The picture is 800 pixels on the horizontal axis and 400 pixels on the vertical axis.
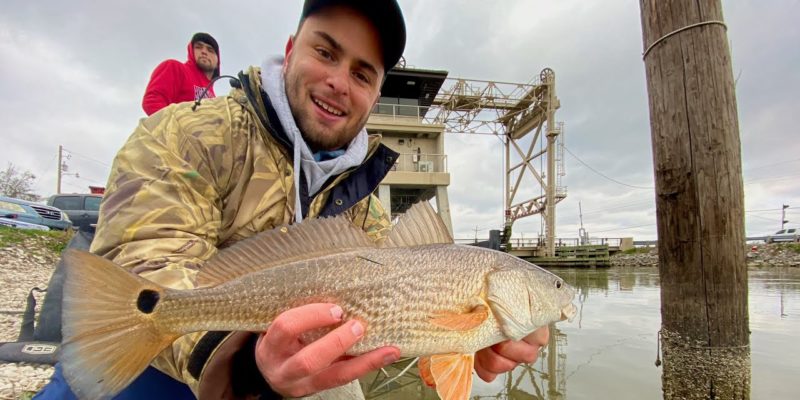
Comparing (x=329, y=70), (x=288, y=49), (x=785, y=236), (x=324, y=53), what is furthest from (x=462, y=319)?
(x=785, y=236)

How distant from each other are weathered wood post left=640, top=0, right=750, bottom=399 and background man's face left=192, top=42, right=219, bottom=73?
5.02 m

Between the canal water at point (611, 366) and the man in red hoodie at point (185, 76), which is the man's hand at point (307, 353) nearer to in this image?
the man in red hoodie at point (185, 76)

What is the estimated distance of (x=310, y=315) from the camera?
53.2 inches

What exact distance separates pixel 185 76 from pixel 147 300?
4053mm

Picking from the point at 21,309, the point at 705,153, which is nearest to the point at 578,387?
the point at 705,153

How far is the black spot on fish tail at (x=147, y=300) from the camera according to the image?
4.51 feet

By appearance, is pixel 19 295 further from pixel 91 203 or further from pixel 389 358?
pixel 389 358

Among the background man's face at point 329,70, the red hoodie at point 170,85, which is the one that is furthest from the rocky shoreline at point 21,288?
the background man's face at point 329,70

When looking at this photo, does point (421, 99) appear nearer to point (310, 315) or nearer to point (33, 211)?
point (33, 211)

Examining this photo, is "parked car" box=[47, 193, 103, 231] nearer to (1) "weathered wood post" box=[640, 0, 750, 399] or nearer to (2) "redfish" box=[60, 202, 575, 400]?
(2) "redfish" box=[60, 202, 575, 400]

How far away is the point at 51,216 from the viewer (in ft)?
48.3

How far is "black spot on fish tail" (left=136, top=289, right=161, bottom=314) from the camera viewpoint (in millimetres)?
1374

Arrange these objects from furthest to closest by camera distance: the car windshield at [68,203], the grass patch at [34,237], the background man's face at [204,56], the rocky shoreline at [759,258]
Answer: the rocky shoreline at [759,258] → the car windshield at [68,203] → the grass patch at [34,237] → the background man's face at [204,56]

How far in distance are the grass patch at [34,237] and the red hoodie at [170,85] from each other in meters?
11.1
